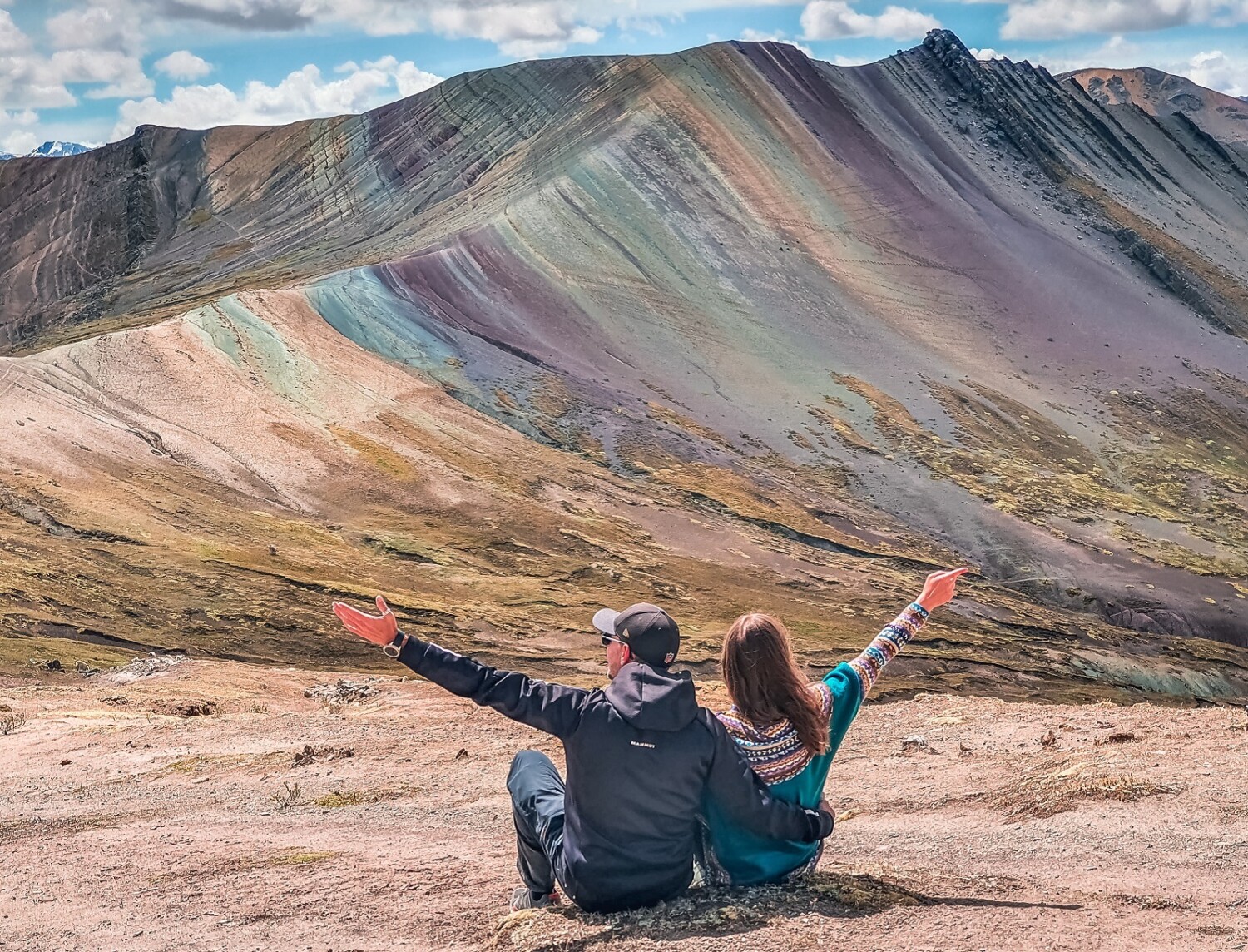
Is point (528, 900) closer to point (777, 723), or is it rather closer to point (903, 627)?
point (777, 723)

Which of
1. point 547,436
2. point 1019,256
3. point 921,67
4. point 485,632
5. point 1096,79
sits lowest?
point 485,632

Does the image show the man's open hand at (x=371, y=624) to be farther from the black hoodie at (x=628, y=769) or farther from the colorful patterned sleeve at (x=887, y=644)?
the colorful patterned sleeve at (x=887, y=644)

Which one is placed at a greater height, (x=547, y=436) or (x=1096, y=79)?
(x=1096, y=79)

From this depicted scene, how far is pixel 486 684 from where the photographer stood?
213 inches

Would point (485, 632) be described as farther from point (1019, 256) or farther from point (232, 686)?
point (1019, 256)

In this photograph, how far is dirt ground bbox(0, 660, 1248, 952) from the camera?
579cm

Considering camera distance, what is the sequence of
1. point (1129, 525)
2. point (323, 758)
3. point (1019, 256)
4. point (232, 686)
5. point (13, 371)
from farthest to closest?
1. point (1019, 256)
2. point (1129, 525)
3. point (13, 371)
4. point (232, 686)
5. point (323, 758)

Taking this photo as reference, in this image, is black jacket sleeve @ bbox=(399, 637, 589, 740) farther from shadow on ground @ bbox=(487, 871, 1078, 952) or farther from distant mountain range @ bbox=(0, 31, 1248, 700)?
distant mountain range @ bbox=(0, 31, 1248, 700)

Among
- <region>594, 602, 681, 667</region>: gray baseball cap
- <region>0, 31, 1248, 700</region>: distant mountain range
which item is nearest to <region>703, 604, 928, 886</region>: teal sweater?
<region>594, 602, 681, 667</region>: gray baseball cap

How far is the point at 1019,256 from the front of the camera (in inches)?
1980

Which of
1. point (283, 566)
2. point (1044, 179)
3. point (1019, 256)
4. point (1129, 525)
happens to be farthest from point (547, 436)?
point (1044, 179)

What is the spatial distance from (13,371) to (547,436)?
12.2 metres

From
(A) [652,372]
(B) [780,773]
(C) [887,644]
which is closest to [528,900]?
(B) [780,773]

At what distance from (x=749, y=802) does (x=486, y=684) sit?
1234 mm
